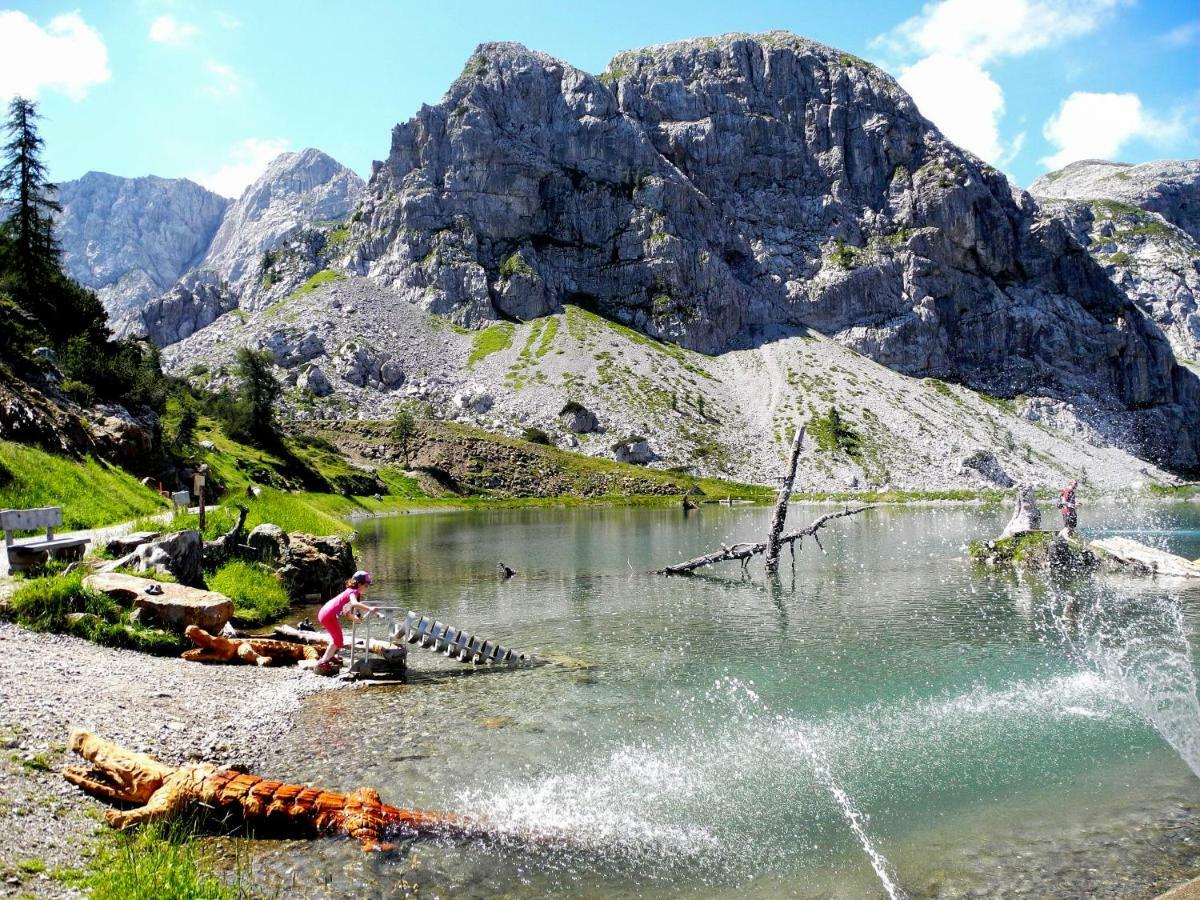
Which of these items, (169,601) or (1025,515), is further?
(1025,515)

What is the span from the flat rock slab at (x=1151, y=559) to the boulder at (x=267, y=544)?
4471 cm

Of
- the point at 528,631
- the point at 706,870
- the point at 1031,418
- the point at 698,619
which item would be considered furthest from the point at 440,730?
the point at 1031,418

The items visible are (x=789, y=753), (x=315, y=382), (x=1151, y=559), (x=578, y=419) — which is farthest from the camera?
(x=315, y=382)

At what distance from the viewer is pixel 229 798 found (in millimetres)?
9984

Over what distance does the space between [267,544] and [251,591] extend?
4.70 meters

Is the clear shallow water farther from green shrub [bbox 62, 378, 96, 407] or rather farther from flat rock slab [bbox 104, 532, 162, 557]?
green shrub [bbox 62, 378, 96, 407]

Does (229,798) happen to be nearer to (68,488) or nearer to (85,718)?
(85,718)

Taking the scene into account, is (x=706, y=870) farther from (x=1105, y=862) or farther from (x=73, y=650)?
(x=73, y=650)

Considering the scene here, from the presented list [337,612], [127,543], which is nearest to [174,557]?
[127,543]

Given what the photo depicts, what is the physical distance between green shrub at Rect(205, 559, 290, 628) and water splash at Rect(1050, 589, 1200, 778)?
27155 mm

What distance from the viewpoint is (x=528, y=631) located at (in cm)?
2681

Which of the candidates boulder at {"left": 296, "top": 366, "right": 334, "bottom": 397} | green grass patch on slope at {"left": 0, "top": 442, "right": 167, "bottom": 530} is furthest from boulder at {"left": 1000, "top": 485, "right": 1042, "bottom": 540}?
boulder at {"left": 296, "top": 366, "right": 334, "bottom": 397}

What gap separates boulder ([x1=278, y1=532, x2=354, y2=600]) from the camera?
31.4m

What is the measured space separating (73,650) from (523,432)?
455 ft
